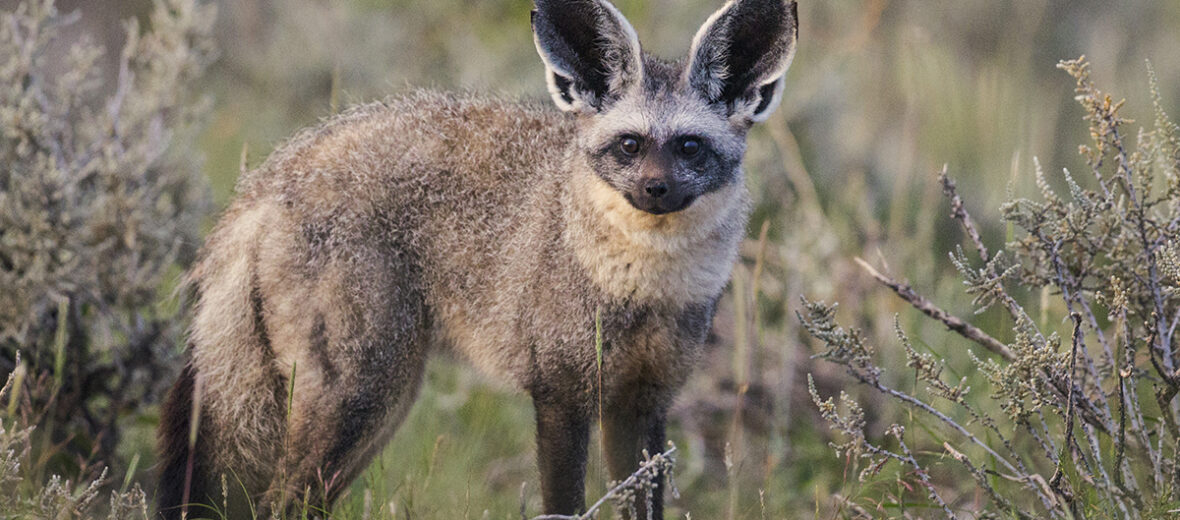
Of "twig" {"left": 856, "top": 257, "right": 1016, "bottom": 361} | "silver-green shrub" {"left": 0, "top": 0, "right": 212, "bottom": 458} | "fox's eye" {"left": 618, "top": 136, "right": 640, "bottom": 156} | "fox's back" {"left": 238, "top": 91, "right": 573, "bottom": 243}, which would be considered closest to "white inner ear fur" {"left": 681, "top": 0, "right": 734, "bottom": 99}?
"fox's eye" {"left": 618, "top": 136, "right": 640, "bottom": 156}

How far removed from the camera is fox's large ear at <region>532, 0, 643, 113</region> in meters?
4.04

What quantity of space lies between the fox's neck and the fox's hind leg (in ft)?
2.50

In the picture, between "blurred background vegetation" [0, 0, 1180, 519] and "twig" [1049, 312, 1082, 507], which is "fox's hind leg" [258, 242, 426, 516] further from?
"twig" [1049, 312, 1082, 507]

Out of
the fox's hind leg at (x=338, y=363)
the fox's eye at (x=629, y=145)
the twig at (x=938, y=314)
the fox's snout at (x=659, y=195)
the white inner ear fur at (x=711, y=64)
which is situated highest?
the white inner ear fur at (x=711, y=64)

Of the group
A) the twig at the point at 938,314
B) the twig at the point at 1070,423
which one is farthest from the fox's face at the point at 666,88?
the twig at the point at 1070,423

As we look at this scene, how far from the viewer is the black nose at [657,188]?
3812 millimetres

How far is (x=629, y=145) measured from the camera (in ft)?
13.3

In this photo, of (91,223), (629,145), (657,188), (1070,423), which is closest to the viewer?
(1070,423)

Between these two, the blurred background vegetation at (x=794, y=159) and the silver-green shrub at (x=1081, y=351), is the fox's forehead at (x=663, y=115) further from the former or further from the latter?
the silver-green shrub at (x=1081, y=351)

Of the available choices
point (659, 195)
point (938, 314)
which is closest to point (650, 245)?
point (659, 195)

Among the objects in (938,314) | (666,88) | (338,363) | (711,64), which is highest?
(711,64)

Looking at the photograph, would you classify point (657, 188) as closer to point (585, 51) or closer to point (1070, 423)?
point (585, 51)

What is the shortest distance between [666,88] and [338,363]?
1570 mm

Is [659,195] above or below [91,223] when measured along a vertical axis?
above
